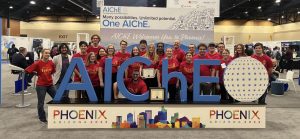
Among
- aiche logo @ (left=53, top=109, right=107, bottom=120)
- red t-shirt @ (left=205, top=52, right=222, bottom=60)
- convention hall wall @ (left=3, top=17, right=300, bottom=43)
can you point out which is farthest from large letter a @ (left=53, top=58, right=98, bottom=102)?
convention hall wall @ (left=3, top=17, right=300, bottom=43)

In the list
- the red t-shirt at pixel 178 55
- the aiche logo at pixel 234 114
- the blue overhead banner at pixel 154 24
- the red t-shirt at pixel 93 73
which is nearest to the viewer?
the aiche logo at pixel 234 114

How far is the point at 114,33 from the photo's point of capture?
7.24m

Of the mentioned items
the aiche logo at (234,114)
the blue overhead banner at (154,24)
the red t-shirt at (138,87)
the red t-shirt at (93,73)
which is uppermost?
the blue overhead banner at (154,24)

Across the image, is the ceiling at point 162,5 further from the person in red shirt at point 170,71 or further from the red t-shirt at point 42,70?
the red t-shirt at point 42,70

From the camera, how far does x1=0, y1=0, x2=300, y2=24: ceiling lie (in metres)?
21.9

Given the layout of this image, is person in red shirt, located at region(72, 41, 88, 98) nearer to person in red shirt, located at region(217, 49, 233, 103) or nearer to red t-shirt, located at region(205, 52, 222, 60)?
red t-shirt, located at region(205, 52, 222, 60)

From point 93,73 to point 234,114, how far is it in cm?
217

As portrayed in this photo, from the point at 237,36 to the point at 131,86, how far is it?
2830 cm

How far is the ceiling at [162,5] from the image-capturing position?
2188cm

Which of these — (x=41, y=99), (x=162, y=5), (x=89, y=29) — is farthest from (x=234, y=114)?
(x=89, y=29)

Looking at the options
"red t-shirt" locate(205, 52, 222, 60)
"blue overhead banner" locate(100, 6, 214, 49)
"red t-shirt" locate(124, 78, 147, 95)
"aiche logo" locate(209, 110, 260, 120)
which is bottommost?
"aiche logo" locate(209, 110, 260, 120)

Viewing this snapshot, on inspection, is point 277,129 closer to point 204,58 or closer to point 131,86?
point 204,58

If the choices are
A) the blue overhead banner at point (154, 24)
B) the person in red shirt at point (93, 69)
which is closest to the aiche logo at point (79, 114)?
the person in red shirt at point (93, 69)

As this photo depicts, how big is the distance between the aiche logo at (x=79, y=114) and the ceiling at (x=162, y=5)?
526 inches
